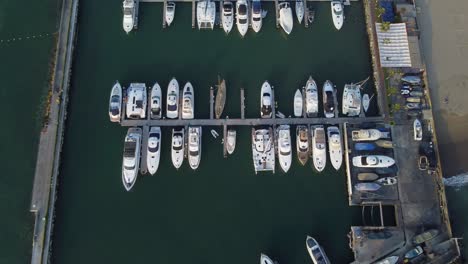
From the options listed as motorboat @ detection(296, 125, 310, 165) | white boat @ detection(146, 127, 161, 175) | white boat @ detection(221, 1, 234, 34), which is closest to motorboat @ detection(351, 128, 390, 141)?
motorboat @ detection(296, 125, 310, 165)

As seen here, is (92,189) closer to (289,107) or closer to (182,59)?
(182,59)

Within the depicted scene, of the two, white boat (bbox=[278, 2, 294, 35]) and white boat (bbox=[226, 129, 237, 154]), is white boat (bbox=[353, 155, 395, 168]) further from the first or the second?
white boat (bbox=[278, 2, 294, 35])

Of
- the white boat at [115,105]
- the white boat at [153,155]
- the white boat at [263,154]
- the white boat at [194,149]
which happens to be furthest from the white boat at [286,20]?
the white boat at [115,105]

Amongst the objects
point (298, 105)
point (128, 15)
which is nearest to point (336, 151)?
point (298, 105)

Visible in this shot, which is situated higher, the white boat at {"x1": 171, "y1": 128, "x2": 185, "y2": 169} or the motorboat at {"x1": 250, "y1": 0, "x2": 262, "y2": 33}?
the motorboat at {"x1": 250, "y1": 0, "x2": 262, "y2": 33}

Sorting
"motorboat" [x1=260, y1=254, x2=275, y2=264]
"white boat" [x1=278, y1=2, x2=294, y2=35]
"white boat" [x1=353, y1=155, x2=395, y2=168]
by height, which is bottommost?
"motorboat" [x1=260, y1=254, x2=275, y2=264]

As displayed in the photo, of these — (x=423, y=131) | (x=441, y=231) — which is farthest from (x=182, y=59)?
(x=441, y=231)

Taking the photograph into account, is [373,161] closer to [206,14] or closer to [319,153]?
[319,153]

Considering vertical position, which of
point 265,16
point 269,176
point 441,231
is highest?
point 265,16
